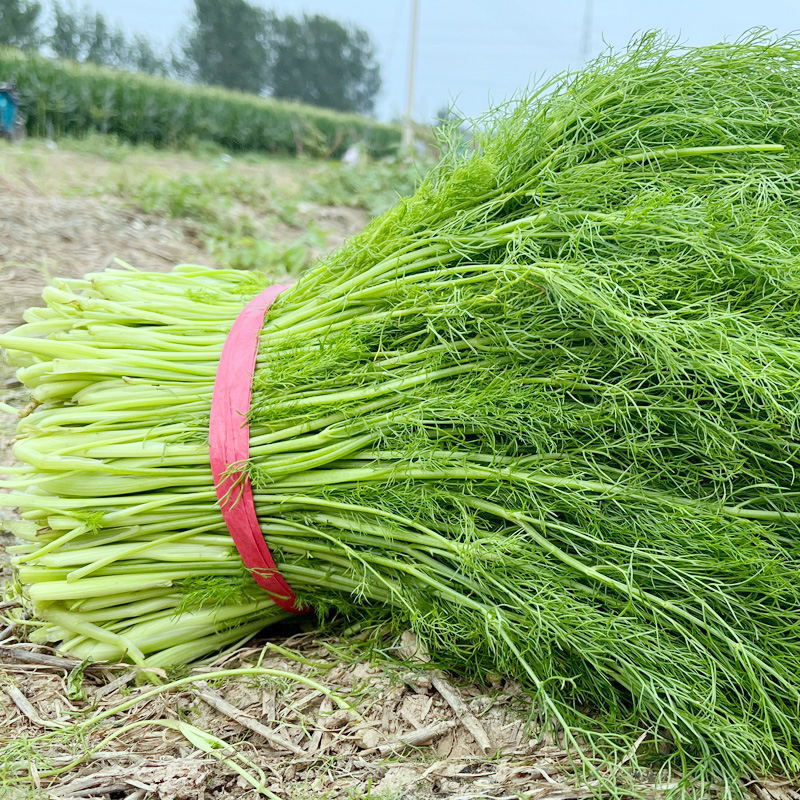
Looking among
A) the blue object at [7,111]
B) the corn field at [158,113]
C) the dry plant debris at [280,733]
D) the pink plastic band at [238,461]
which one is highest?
the corn field at [158,113]

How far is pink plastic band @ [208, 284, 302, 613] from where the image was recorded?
2.02 meters

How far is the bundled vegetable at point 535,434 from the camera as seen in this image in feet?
5.67

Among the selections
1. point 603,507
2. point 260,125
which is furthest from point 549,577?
point 260,125

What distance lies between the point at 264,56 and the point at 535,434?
2397 centimetres

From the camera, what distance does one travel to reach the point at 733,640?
5.70 ft

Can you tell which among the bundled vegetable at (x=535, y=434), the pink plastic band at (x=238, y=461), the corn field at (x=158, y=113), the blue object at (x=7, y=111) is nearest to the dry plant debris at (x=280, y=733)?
the bundled vegetable at (x=535, y=434)

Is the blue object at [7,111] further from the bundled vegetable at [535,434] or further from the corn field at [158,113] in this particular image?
the bundled vegetable at [535,434]

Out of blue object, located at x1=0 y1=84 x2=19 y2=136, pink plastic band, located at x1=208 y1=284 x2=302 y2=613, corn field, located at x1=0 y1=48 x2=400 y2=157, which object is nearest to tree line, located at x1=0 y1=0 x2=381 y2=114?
corn field, located at x1=0 y1=48 x2=400 y2=157

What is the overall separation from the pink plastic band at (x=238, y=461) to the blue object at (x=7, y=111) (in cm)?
1392

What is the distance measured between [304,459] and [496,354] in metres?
0.58

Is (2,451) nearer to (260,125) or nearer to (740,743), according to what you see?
(740,743)

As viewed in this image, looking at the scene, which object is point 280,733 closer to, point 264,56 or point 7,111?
point 7,111

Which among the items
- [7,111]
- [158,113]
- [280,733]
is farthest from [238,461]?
A: [158,113]

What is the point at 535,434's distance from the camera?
72.6 inches
